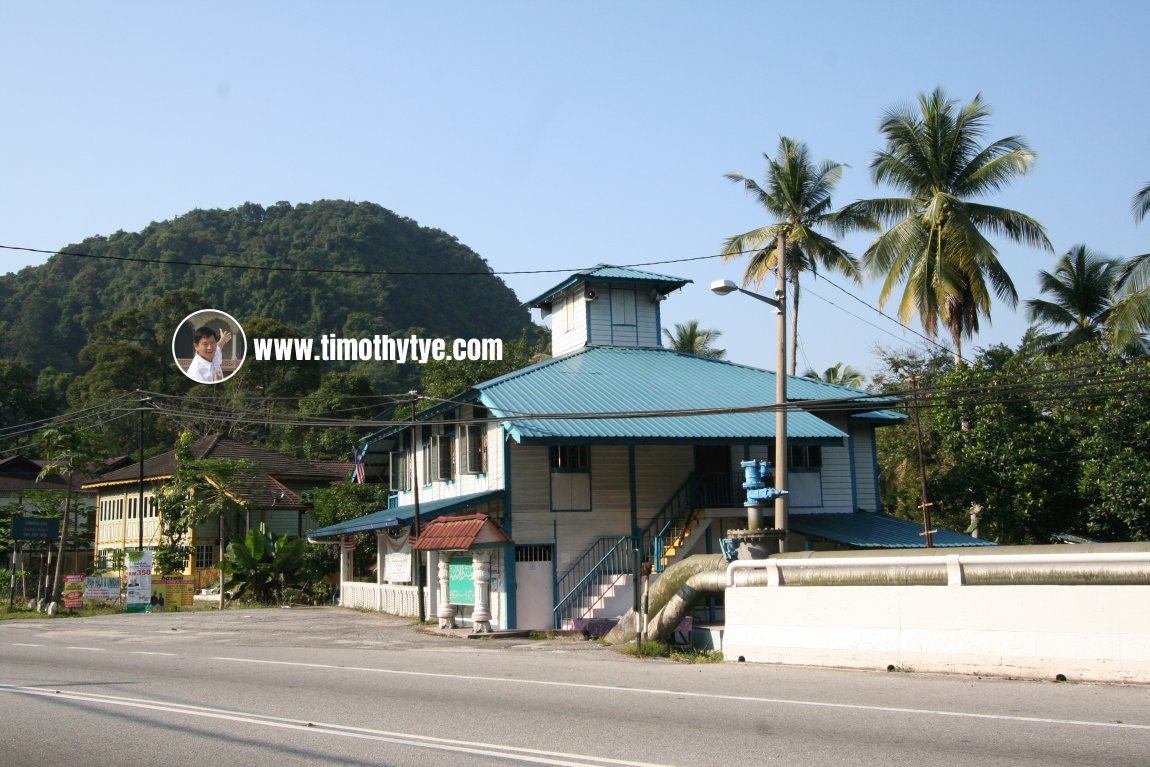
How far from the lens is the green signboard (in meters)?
24.1

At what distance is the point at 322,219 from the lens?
129500mm

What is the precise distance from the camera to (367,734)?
9.18 metres

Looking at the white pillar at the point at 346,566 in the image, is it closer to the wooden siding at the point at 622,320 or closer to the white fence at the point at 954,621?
the wooden siding at the point at 622,320

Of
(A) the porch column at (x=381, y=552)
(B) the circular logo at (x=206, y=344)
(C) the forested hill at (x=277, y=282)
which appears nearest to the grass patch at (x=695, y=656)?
(A) the porch column at (x=381, y=552)

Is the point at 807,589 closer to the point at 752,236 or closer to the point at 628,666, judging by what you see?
the point at 628,666

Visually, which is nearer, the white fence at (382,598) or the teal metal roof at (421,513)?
the teal metal roof at (421,513)

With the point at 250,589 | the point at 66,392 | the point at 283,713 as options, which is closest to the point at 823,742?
the point at 283,713

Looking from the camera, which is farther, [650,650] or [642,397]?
[642,397]

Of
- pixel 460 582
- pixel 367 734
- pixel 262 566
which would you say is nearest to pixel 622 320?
pixel 460 582

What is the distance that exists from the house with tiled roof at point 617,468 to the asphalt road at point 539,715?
7246 mm

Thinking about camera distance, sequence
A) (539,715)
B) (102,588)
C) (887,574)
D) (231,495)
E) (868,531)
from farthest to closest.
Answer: (231,495)
(102,588)
(868,531)
(887,574)
(539,715)

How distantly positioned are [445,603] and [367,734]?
53.3ft

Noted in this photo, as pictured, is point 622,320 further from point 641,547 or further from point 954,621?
point 954,621

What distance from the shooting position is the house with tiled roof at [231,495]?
5031 cm
